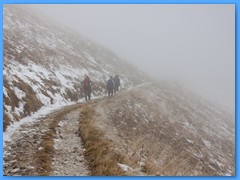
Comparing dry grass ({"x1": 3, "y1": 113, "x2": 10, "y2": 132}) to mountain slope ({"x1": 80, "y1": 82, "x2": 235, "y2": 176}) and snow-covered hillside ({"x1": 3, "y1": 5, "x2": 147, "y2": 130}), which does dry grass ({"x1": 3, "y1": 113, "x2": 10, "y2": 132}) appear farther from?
mountain slope ({"x1": 80, "y1": 82, "x2": 235, "y2": 176})

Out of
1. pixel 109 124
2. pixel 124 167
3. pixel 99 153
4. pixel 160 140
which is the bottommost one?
pixel 160 140

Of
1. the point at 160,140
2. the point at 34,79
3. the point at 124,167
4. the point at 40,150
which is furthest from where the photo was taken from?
the point at 34,79

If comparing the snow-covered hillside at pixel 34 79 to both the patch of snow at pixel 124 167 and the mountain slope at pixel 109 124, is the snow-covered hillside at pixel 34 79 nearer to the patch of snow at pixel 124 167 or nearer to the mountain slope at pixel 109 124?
the mountain slope at pixel 109 124

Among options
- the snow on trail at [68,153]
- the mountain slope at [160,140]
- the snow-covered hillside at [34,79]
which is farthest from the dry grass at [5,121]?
the mountain slope at [160,140]

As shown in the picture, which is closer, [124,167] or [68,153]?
A: [124,167]

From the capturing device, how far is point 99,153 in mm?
9195

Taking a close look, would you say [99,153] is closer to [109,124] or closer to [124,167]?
[124,167]

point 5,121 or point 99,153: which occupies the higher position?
point 5,121

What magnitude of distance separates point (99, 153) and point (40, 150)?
200cm

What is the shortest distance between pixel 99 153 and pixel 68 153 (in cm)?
107

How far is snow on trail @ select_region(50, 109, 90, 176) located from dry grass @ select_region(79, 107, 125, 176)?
24 centimetres

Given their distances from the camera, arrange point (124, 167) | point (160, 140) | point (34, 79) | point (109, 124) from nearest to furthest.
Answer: point (124, 167) → point (109, 124) → point (160, 140) → point (34, 79)

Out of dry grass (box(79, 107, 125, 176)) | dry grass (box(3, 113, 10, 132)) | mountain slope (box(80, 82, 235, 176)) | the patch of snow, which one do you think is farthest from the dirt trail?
mountain slope (box(80, 82, 235, 176))

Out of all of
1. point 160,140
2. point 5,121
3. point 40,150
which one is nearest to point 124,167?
point 40,150
